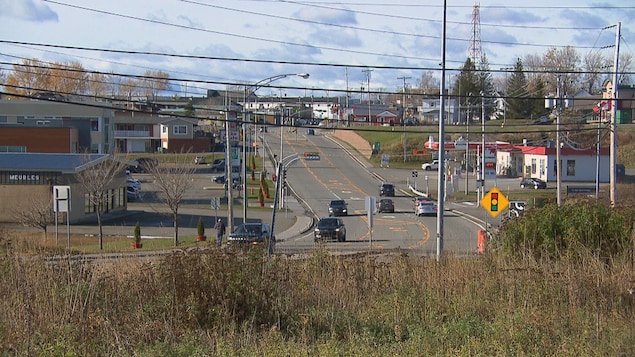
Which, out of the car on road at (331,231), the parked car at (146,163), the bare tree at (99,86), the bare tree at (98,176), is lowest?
the car on road at (331,231)

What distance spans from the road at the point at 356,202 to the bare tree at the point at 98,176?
447 inches

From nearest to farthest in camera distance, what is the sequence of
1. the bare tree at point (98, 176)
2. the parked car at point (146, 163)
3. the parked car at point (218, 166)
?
the bare tree at point (98, 176) < the parked car at point (146, 163) < the parked car at point (218, 166)

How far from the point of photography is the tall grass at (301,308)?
9125 millimetres

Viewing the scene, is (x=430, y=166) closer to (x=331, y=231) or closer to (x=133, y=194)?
(x=133, y=194)

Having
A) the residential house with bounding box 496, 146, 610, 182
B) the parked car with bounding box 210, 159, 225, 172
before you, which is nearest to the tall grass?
the residential house with bounding box 496, 146, 610, 182

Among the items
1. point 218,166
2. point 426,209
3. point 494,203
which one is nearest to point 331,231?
point 494,203

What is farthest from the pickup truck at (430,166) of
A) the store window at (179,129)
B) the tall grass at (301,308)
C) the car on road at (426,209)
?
the tall grass at (301,308)

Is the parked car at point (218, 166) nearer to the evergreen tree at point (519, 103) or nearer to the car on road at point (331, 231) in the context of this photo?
the evergreen tree at point (519, 103)

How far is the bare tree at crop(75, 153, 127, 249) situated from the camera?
41.1m

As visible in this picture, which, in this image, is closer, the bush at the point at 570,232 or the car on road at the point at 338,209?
the bush at the point at 570,232

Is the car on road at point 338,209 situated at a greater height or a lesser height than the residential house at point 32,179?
lesser

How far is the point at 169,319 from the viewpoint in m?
10.5

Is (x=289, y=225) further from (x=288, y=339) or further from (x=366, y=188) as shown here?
(x=288, y=339)

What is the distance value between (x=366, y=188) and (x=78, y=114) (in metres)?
31.3
